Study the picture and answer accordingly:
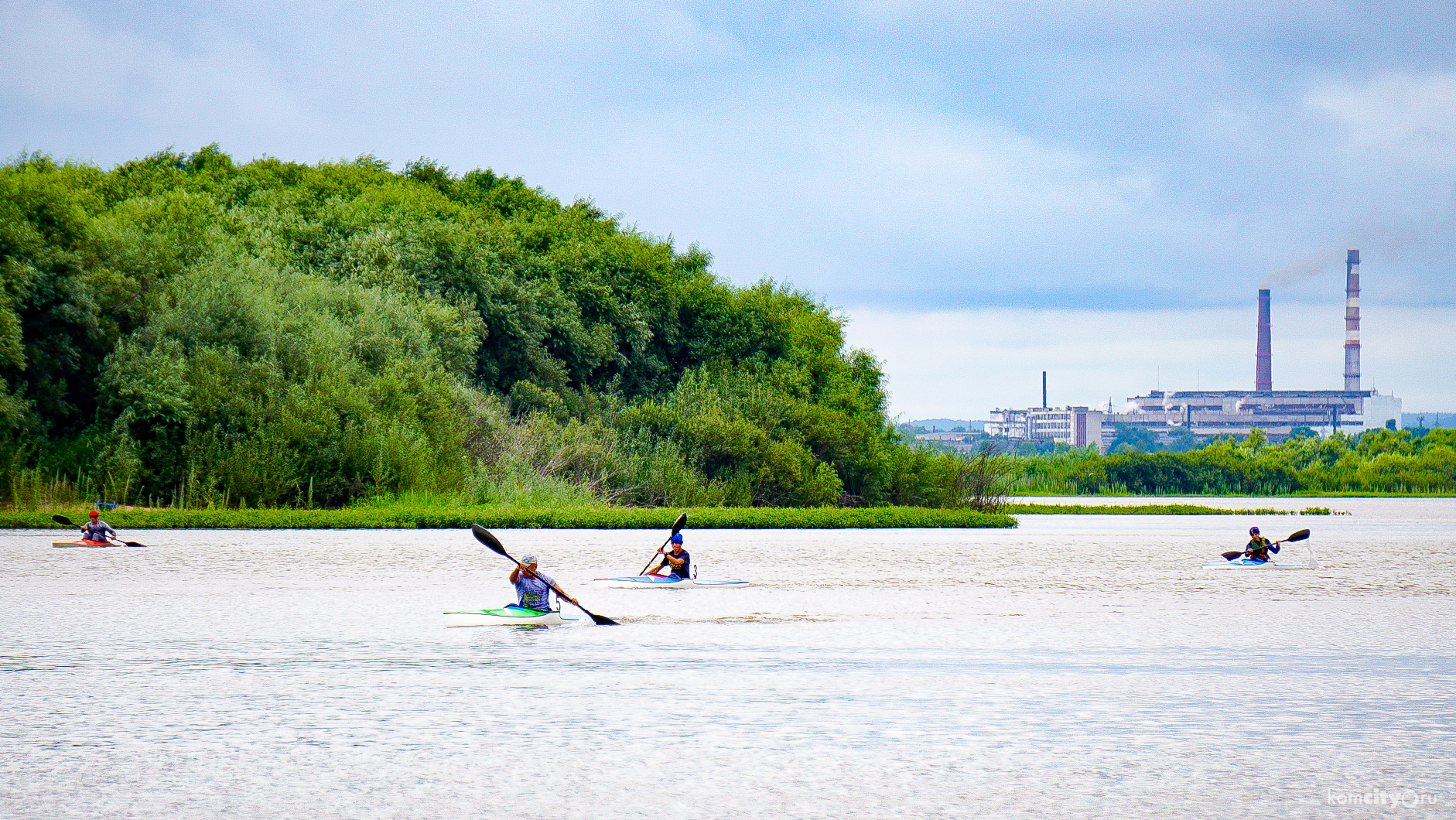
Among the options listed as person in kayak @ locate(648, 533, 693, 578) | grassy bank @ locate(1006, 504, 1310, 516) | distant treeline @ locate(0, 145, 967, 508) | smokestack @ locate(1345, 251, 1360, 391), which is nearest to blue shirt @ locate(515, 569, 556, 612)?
person in kayak @ locate(648, 533, 693, 578)

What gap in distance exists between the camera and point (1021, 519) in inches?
1545

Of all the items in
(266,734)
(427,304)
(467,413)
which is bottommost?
(266,734)

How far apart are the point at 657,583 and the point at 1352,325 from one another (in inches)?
6142

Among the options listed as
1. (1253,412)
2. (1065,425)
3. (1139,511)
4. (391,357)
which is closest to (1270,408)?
(1253,412)

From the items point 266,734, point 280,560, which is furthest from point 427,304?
point 266,734

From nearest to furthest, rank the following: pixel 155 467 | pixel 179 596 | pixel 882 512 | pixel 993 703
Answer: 1. pixel 993 703
2. pixel 179 596
3. pixel 155 467
4. pixel 882 512

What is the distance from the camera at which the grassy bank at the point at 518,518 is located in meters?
26.7

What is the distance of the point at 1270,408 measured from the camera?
556 feet

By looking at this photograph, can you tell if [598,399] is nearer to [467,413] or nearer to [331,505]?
[467,413]

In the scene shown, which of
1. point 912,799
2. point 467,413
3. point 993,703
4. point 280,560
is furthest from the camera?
point 467,413

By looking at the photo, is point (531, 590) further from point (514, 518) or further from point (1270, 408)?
point (1270, 408)

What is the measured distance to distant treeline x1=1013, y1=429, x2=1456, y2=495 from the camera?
2653 inches

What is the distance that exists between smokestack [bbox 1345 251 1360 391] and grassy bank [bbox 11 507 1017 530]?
127 metres

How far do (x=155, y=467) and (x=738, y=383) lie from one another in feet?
63.7
